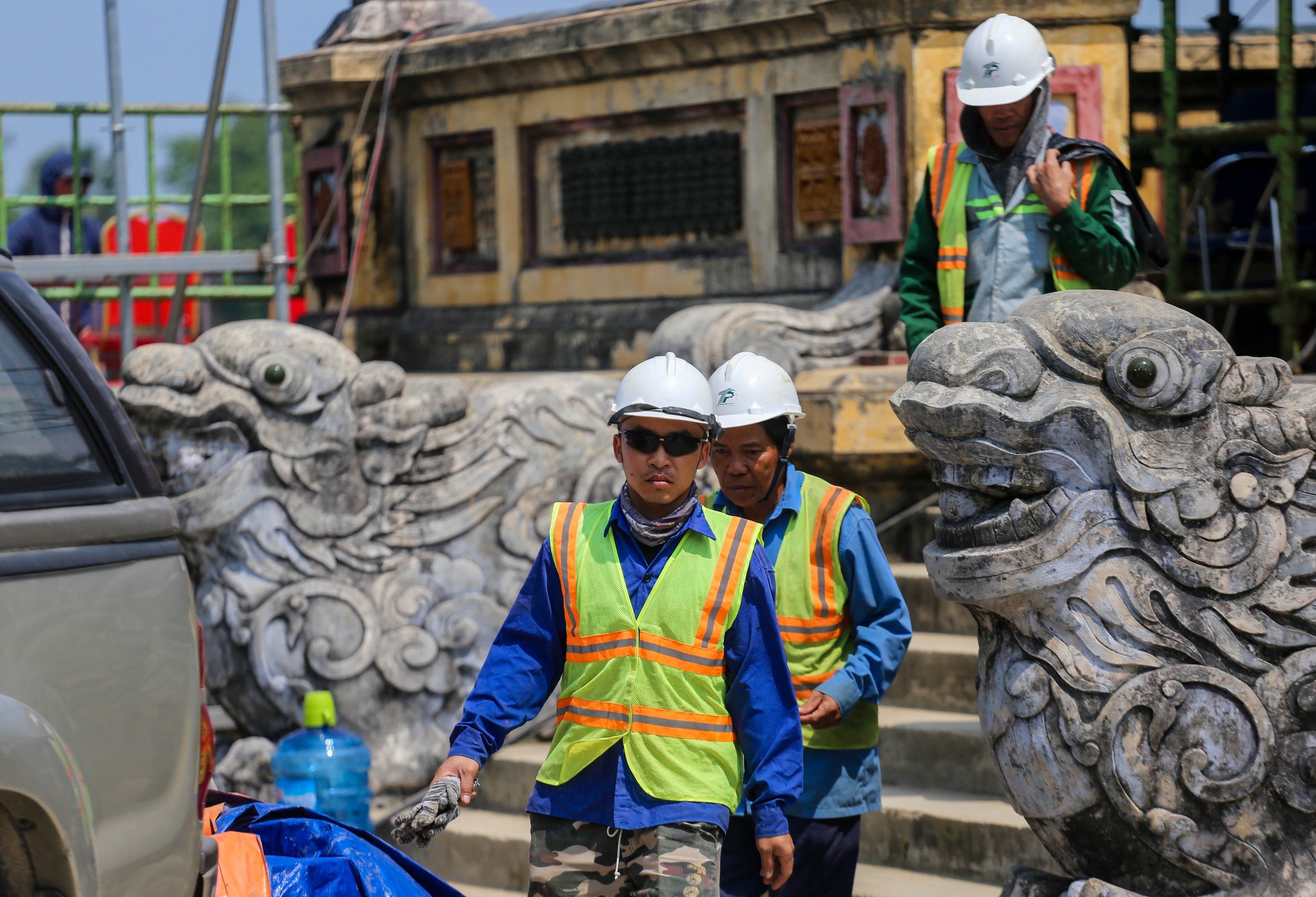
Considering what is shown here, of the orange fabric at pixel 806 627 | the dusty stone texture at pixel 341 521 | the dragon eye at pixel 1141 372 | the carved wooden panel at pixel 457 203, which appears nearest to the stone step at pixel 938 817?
the dusty stone texture at pixel 341 521

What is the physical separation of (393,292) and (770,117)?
2975 mm

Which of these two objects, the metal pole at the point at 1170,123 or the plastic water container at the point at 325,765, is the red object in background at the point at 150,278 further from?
→ the metal pole at the point at 1170,123

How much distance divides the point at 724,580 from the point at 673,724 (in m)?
0.30

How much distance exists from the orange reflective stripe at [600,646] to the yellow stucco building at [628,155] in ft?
14.2

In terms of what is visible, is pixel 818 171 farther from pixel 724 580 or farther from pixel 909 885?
pixel 724 580

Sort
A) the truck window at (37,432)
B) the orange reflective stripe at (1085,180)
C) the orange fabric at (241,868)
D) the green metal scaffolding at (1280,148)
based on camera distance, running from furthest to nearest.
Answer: the green metal scaffolding at (1280,148) → the orange reflective stripe at (1085,180) → the orange fabric at (241,868) → the truck window at (37,432)

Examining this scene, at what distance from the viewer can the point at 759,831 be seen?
3.38 meters

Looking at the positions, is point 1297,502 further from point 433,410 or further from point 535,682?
point 433,410

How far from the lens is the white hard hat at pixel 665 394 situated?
352cm

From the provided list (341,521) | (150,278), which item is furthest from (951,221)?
(150,278)

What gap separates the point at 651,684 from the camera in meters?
3.44

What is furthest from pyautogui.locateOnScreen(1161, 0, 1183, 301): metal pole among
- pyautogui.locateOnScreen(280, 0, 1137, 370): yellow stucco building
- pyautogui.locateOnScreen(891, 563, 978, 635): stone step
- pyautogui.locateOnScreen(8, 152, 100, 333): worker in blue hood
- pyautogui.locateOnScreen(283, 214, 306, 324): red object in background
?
pyautogui.locateOnScreen(8, 152, 100, 333): worker in blue hood

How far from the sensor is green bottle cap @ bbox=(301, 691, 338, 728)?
19.8 feet

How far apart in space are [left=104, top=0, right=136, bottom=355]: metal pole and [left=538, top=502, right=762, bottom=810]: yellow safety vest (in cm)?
517
